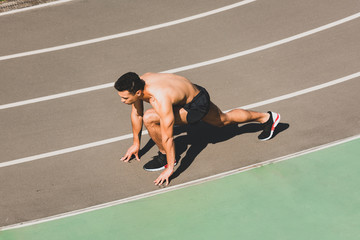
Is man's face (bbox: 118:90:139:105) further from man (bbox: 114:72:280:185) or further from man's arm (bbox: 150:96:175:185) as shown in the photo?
man's arm (bbox: 150:96:175:185)

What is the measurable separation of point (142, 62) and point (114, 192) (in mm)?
3294

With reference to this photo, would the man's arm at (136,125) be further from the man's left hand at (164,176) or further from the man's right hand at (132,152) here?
the man's left hand at (164,176)

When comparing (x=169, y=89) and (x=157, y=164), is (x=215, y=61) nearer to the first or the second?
(x=157, y=164)

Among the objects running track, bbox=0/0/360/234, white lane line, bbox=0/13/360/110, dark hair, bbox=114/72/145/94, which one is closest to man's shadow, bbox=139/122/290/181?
running track, bbox=0/0/360/234

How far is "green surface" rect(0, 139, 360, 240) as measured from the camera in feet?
19.1

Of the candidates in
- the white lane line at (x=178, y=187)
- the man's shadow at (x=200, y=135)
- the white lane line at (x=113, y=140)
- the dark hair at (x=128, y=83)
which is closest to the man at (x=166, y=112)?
the dark hair at (x=128, y=83)

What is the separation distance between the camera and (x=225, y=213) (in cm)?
609

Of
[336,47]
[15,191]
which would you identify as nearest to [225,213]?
[15,191]

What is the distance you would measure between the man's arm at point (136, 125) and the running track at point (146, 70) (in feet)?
0.51

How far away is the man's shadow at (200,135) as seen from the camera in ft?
24.1

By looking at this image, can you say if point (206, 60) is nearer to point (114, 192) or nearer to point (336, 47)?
point (336, 47)

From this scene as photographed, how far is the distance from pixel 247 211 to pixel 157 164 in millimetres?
1475

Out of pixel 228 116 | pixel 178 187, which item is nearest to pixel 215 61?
pixel 228 116

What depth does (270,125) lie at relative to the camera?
7.28m
